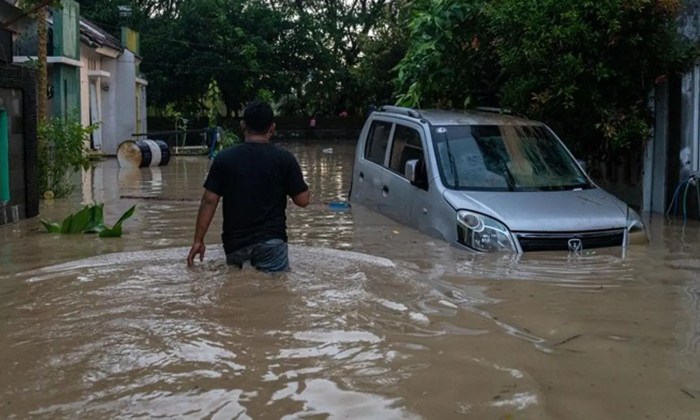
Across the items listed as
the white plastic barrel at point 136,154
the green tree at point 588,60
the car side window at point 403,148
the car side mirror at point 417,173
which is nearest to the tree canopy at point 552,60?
the green tree at point 588,60

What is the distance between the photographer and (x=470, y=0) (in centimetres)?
1266

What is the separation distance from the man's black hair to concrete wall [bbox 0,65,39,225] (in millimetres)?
5232

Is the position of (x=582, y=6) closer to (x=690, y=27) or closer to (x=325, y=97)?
(x=690, y=27)

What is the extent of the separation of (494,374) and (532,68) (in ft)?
24.5

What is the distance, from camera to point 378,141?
10.2 meters

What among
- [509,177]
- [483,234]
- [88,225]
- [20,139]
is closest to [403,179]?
[509,177]

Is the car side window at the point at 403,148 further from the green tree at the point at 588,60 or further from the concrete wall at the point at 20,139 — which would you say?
the concrete wall at the point at 20,139

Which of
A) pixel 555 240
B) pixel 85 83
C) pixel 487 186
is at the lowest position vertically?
pixel 555 240

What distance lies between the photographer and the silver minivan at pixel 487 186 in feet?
23.7

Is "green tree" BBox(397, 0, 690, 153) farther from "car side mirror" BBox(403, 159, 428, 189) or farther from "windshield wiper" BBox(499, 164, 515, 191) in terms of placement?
"car side mirror" BBox(403, 159, 428, 189)

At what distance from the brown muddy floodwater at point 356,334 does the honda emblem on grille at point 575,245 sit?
0.13m

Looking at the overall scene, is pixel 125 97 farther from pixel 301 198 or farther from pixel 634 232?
pixel 301 198

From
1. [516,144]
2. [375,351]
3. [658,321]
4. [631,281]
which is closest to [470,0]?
[516,144]

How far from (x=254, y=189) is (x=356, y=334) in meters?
1.43
